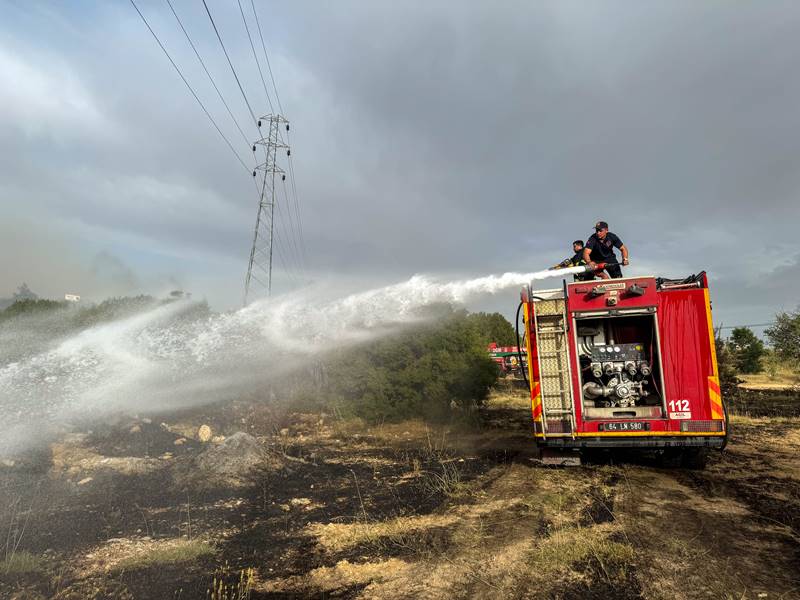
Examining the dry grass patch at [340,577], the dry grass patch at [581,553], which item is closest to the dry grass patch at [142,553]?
the dry grass patch at [340,577]

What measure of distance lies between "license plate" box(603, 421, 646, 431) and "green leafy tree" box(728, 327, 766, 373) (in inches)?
1036

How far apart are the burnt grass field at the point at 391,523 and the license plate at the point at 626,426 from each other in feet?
2.82

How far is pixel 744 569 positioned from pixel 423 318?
1240cm

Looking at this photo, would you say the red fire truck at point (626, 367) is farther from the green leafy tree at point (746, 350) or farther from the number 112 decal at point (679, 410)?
the green leafy tree at point (746, 350)

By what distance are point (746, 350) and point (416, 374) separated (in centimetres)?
2832

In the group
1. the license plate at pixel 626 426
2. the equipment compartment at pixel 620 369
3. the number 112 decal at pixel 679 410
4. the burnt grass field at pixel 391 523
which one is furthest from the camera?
the equipment compartment at pixel 620 369

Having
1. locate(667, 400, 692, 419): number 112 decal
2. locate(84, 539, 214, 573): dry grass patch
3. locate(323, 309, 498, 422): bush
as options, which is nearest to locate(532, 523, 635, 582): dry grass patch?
locate(667, 400, 692, 419): number 112 decal

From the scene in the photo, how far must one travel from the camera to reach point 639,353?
879cm

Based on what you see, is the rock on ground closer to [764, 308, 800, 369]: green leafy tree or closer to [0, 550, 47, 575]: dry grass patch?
[0, 550, 47, 575]: dry grass patch

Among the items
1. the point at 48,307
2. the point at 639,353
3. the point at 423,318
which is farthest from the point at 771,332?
the point at 48,307

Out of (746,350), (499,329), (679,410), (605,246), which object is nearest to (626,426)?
(679,410)

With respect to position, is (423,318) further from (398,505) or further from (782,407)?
(782,407)

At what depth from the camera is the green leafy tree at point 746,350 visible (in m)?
30.7

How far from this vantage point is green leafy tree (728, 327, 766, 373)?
30.7 m
